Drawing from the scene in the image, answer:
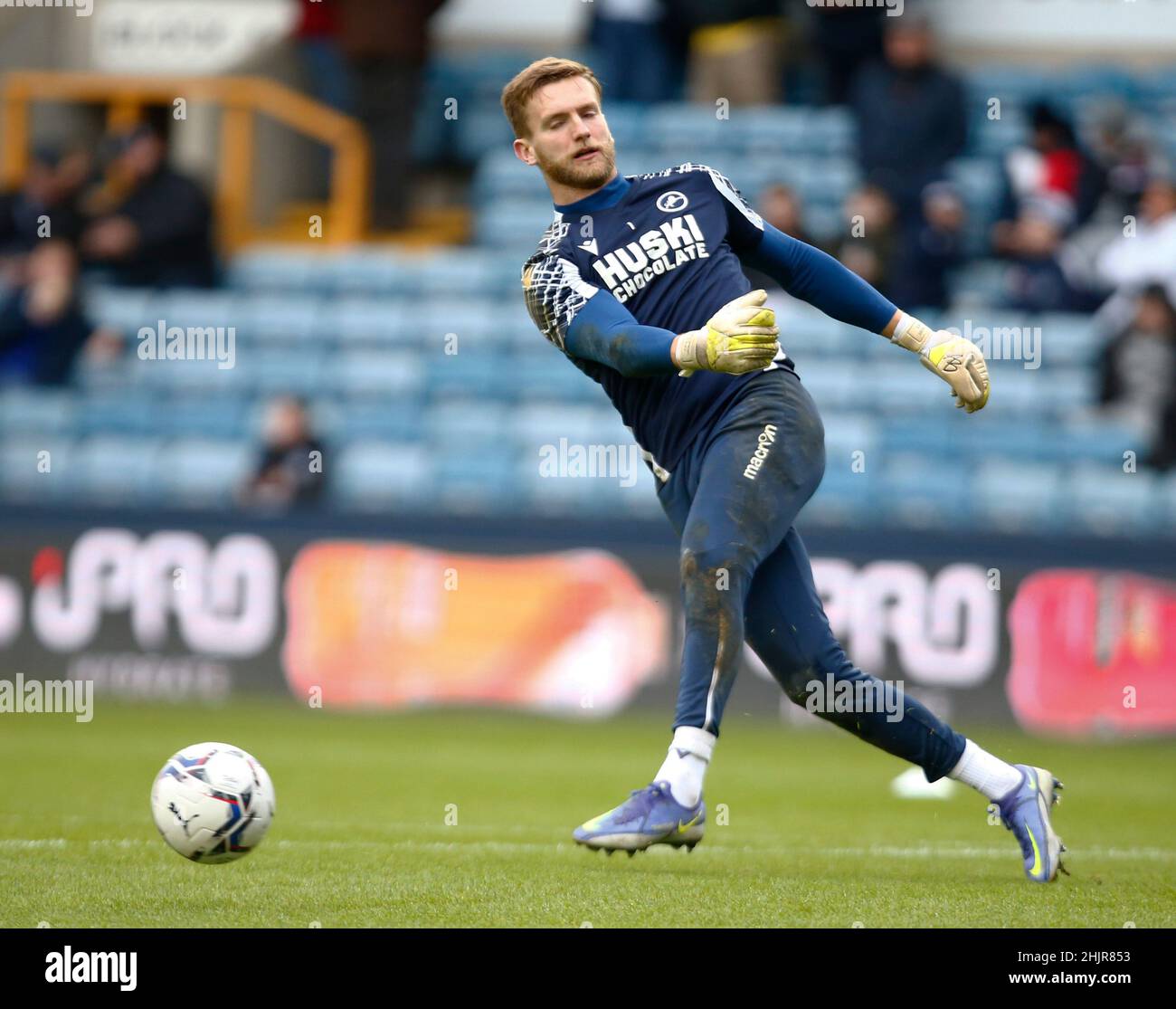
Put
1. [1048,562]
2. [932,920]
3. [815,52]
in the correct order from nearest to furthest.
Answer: [932,920]
[1048,562]
[815,52]

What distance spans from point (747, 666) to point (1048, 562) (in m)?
2.02

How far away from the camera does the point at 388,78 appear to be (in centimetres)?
1661

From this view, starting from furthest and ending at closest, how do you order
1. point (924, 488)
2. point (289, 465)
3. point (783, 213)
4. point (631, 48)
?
point (631, 48) → point (783, 213) → point (289, 465) → point (924, 488)

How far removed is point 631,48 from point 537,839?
441 inches

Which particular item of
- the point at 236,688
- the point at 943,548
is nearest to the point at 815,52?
the point at 943,548

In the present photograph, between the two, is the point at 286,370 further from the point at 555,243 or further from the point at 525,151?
the point at 555,243

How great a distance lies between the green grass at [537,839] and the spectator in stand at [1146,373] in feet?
8.90

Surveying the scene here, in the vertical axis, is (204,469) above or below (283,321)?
below

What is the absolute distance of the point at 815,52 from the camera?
17.0 meters

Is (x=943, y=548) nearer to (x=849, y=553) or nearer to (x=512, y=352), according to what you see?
(x=849, y=553)

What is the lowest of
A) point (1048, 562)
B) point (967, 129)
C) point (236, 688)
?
point (236, 688)

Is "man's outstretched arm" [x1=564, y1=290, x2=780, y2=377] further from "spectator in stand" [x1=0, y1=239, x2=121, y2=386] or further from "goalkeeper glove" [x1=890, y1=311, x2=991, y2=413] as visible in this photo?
"spectator in stand" [x1=0, y1=239, x2=121, y2=386]

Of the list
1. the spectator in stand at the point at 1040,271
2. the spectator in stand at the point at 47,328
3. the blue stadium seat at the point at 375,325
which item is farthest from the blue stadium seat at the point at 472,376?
the spectator in stand at the point at 1040,271

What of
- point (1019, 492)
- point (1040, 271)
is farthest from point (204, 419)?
point (1040, 271)
